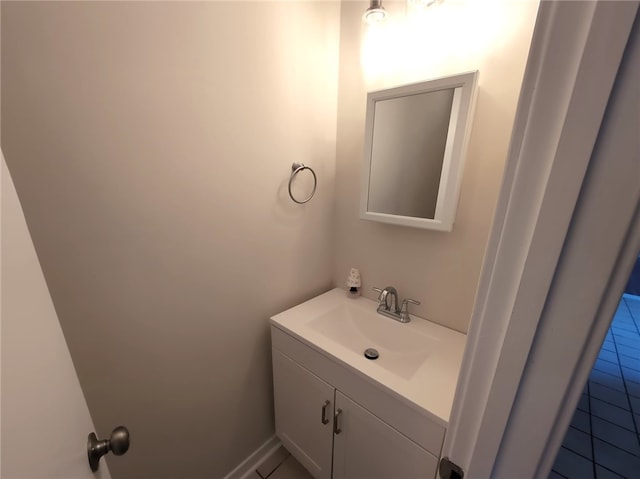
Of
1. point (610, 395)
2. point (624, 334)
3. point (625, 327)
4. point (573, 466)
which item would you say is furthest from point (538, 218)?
point (625, 327)

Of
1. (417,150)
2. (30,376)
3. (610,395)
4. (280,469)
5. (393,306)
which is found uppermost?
(417,150)

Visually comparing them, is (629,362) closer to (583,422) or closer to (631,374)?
(631,374)

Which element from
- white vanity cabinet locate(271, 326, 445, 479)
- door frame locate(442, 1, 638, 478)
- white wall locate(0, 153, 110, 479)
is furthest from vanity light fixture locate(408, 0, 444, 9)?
white vanity cabinet locate(271, 326, 445, 479)

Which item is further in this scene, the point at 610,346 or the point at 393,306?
the point at 610,346

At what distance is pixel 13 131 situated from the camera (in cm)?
58

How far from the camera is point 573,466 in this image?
3.70 ft

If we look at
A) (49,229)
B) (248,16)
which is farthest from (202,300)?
(248,16)

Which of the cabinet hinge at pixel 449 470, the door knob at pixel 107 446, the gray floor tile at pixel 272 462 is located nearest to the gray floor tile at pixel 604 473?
the cabinet hinge at pixel 449 470

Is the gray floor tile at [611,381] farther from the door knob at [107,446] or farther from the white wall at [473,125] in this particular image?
the door knob at [107,446]

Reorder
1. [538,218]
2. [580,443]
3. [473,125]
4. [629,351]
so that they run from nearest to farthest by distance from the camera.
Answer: [538,218], [473,125], [580,443], [629,351]

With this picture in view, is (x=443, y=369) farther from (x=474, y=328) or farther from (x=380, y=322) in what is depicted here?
(x=474, y=328)

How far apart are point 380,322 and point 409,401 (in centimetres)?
48

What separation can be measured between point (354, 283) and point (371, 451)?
2.38ft

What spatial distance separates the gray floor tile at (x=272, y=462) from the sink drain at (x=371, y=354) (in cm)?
90
